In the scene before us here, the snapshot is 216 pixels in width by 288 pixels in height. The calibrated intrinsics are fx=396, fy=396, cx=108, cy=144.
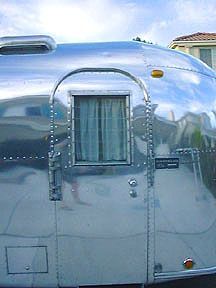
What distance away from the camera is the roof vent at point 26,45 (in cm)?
393

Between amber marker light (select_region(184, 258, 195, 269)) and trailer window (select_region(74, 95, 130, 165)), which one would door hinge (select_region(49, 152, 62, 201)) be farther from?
amber marker light (select_region(184, 258, 195, 269))

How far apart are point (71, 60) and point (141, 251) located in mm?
1966

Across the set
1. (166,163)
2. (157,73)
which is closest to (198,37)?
(157,73)

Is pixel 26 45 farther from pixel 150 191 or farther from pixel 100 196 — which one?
pixel 150 191

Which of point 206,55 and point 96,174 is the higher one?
point 206,55

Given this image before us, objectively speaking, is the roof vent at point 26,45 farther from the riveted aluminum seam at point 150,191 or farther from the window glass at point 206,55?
the window glass at point 206,55

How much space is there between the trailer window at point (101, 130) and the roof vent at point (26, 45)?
0.64 m

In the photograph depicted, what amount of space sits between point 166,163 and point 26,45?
5.94 feet

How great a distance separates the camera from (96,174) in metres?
3.74

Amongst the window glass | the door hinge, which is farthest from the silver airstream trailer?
the window glass

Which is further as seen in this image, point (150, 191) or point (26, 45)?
point (26, 45)

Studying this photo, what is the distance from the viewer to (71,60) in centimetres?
387

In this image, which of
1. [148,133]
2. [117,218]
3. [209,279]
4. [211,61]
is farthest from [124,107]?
[211,61]

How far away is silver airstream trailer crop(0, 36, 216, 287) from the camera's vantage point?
3738 millimetres
